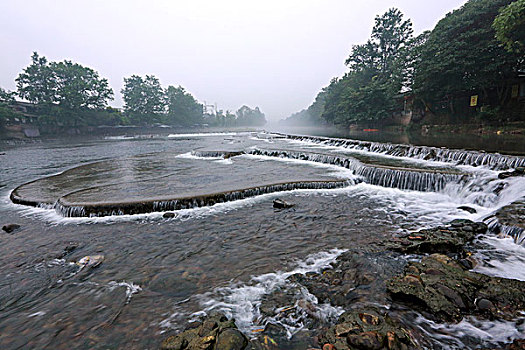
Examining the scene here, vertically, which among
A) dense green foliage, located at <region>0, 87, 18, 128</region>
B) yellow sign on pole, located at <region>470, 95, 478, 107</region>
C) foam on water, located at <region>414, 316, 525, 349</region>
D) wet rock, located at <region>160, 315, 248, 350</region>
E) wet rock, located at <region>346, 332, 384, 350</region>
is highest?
dense green foliage, located at <region>0, 87, 18, 128</region>

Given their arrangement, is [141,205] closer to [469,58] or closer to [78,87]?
[469,58]

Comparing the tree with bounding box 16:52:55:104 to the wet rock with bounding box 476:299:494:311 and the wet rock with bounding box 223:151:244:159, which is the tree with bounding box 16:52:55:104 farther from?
the wet rock with bounding box 476:299:494:311

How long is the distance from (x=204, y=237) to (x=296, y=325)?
2992 mm

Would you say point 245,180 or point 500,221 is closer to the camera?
point 500,221

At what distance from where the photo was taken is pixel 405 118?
33.6 meters

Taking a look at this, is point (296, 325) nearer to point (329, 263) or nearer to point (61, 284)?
point (329, 263)

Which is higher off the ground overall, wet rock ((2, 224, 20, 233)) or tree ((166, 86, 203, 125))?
tree ((166, 86, 203, 125))

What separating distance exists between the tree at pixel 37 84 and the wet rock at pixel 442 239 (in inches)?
2299

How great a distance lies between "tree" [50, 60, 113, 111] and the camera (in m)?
44.6

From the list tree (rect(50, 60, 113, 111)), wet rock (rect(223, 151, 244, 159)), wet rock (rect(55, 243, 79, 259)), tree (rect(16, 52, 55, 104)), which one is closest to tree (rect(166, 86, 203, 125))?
tree (rect(50, 60, 113, 111))

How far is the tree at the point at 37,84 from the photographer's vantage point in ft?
143

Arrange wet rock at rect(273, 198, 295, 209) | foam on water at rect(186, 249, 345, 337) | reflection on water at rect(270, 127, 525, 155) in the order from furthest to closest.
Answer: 1. reflection on water at rect(270, 127, 525, 155)
2. wet rock at rect(273, 198, 295, 209)
3. foam on water at rect(186, 249, 345, 337)

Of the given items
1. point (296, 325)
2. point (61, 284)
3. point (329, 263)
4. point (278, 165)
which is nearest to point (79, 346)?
point (61, 284)

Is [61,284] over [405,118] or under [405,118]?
under
